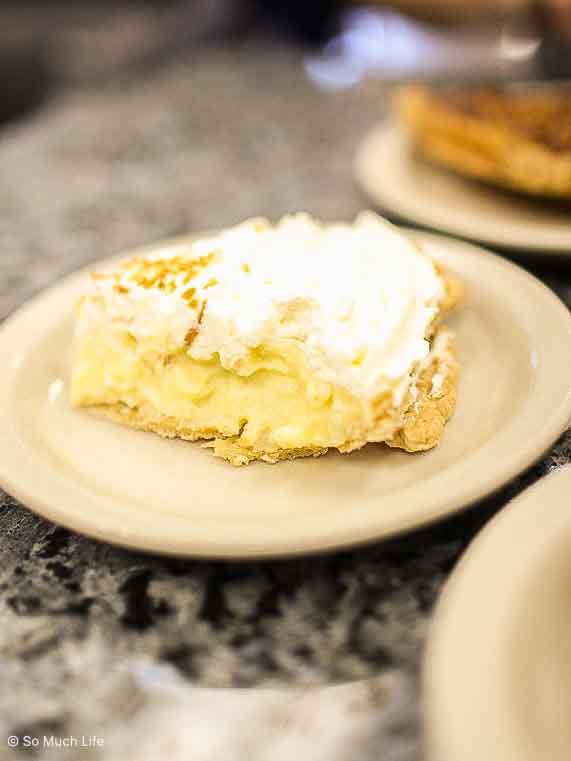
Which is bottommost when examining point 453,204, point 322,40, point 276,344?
point 322,40

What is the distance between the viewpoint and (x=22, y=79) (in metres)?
2.89

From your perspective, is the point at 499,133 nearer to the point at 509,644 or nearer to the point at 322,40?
the point at 509,644

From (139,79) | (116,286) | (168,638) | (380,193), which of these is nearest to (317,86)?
(139,79)

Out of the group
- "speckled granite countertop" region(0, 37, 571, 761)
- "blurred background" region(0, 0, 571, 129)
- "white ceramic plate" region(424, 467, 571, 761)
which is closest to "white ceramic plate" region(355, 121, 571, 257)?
"speckled granite countertop" region(0, 37, 571, 761)

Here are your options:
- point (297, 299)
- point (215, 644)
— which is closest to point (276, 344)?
point (297, 299)

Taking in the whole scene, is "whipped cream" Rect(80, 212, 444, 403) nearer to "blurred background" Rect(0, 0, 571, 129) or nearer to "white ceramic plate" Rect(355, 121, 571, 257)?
"white ceramic plate" Rect(355, 121, 571, 257)

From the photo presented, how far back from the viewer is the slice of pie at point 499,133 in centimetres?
130

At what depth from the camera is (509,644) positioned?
22.2 inches

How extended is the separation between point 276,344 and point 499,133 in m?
0.75

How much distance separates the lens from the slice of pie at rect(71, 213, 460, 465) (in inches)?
32.1

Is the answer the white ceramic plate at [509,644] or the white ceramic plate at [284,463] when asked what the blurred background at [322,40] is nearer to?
the white ceramic plate at [284,463]

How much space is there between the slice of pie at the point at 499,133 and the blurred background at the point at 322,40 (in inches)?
22.8

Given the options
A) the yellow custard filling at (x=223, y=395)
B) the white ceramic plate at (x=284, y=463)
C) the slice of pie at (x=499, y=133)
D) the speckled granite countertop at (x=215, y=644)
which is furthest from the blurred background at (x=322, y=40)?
Answer: the speckled granite countertop at (x=215, y=644)

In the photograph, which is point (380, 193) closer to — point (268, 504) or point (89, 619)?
point (268, 504)
